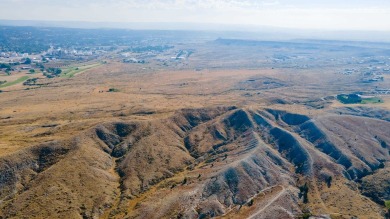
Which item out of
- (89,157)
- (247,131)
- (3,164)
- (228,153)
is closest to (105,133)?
(89,157)

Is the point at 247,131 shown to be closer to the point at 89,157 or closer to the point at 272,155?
the point at 272,155

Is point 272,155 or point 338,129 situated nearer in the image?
point 272,155

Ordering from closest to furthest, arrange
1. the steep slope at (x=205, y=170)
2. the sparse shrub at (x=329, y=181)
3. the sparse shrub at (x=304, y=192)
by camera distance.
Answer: the steep slope at (x=205, y=170), the sparse shrub at (x=304, y=192), the sparse shrub at (x=329, y=181)

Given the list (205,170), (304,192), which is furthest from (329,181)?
A: (205,170)

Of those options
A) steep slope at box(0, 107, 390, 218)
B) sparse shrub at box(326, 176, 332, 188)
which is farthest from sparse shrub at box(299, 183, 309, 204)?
sparse shrub at box(326, 176, 332, 188)

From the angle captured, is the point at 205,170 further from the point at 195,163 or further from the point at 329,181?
the point at 329,181

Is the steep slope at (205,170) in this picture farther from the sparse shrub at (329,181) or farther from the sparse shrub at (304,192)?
the sparse shrub at (329,181)

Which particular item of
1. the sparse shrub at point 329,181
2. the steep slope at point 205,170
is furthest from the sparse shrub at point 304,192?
the sparse shrub at point 329,181

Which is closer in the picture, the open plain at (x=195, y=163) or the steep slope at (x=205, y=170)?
the steep slope at (x=205, y=170)

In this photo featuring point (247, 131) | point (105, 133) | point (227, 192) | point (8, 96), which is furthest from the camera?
point (8, 96)

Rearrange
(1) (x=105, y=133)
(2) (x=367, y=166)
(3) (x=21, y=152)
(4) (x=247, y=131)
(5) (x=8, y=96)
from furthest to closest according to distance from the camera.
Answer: (5) (x=8, y=96), (4) (x=247, y=131), (1) (x=105, y=133), (2) (x=367, y=166), (3) (x=21, y=152)

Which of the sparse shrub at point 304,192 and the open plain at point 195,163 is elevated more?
the open plain at point 195,163
